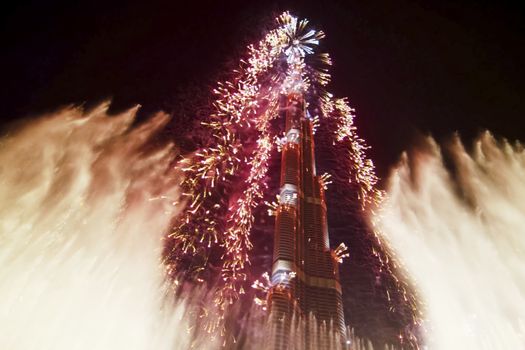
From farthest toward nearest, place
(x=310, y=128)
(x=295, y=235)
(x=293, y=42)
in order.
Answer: (x=310, y=128) → (x=295, y=235) → (x=293, y=42)

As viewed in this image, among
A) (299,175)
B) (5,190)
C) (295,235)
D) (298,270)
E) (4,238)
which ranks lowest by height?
(4,238)

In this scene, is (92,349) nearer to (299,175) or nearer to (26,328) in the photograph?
(26,328)

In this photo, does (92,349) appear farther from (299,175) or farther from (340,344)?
(299,175)

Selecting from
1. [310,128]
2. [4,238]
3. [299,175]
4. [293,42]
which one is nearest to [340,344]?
[299,175]

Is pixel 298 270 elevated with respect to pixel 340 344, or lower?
elevated

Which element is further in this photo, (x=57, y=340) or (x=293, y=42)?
(x=293, y=42)

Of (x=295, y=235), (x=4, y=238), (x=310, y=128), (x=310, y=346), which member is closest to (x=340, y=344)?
(x=310, y=346)

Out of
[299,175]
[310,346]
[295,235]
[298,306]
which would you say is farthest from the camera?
[299,175]
